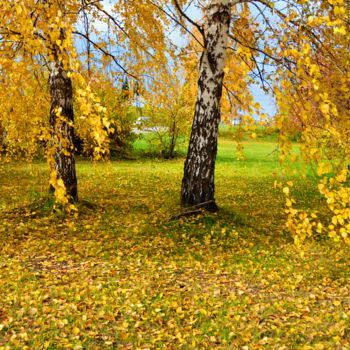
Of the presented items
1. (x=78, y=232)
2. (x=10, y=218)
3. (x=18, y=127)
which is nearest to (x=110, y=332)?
(x=78, y=232)

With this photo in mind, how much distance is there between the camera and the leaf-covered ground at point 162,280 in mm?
4070

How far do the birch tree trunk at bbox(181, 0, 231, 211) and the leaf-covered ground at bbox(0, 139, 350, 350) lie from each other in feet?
2.12

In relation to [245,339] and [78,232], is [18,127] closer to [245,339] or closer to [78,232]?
[78,232]

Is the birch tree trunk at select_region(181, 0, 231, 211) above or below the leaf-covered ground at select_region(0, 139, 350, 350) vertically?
above

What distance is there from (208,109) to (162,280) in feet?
11.7

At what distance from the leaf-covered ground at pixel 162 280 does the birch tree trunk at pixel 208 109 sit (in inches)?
25.4

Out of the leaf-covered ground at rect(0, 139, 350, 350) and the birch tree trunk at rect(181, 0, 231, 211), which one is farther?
the birch tree trunk at rect(181, 0, 231, 211)

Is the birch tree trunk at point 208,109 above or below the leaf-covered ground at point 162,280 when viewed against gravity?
above

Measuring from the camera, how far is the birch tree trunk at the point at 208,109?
292 inches

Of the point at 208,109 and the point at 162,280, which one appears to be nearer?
the point at 162,280

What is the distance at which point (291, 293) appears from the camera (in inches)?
207

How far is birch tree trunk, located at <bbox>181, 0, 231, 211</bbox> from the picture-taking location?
7.42 meters

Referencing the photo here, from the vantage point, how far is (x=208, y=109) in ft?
24.8

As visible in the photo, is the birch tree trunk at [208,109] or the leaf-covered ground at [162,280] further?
the birch tree trunk at [208,109]
